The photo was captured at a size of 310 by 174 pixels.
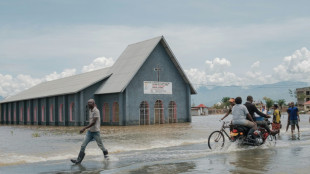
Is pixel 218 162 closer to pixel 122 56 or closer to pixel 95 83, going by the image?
pixel 95 83

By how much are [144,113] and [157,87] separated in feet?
9.84

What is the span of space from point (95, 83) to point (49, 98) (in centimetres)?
802

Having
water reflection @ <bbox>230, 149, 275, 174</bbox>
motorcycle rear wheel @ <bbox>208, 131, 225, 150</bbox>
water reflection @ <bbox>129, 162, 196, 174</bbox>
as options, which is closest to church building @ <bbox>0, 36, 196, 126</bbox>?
motorcycle rear wheel @ <bbox>208, 131, 225, 150</bbox>

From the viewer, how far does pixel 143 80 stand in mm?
39188

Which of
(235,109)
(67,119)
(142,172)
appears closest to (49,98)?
(67,119)

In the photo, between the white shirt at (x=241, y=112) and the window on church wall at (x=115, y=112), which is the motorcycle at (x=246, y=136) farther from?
the window on church wall at (x=115, y=112)

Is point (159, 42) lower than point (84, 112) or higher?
higher

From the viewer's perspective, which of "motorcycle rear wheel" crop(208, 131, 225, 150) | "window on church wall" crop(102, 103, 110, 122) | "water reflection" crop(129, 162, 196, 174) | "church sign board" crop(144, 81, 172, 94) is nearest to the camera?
"water reflection" crop(129, 162, 196, 174)

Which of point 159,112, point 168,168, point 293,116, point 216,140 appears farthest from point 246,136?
point 159,112

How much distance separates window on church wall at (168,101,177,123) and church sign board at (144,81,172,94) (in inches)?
55.1

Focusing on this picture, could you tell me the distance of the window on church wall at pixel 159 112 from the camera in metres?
40.2

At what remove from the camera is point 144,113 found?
39094mm

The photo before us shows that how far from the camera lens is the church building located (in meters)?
38.2

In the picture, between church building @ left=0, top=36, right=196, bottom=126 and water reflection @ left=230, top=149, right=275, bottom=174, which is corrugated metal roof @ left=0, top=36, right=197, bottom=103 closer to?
church building @ left=0, top=36, right=196, bottom=126
